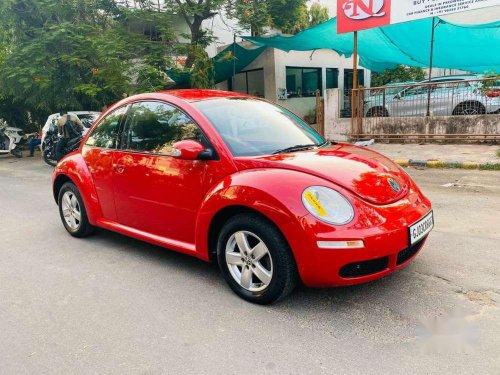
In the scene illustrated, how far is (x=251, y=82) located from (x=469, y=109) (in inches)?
404

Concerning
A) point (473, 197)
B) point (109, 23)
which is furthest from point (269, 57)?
point (473, 197)

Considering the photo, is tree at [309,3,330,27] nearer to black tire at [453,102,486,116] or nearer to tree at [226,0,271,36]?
tree at [226,0,271,36]

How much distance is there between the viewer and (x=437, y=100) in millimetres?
11562

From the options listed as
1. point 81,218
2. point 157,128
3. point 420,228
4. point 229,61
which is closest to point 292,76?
point 229,61

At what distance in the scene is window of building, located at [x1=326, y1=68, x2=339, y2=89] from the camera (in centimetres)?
2155

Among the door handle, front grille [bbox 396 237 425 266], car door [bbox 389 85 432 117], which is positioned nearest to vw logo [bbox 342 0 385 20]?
car door [bbox 389 85 432 117]

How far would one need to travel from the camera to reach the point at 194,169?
11.6ft

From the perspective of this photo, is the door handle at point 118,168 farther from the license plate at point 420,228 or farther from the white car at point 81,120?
the white car at point 81,120

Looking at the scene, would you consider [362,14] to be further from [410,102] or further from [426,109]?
[426,109]

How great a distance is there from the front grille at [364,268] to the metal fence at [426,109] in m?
9.39

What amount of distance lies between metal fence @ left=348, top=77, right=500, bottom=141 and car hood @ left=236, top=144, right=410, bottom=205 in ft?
28.4

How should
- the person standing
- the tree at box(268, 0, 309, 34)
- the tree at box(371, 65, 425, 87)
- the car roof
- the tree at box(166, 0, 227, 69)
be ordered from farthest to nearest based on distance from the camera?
the tree at box(371, 65, 425, 87) → the tree at box(268, 0, 309, 34) → the tree at box(166, 0, 227, 69) → the person standing → the car roof

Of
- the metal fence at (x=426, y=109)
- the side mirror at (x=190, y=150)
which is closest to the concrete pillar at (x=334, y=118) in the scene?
the metal fence at (x=426, y=109)

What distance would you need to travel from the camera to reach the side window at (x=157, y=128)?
12.4 ft
